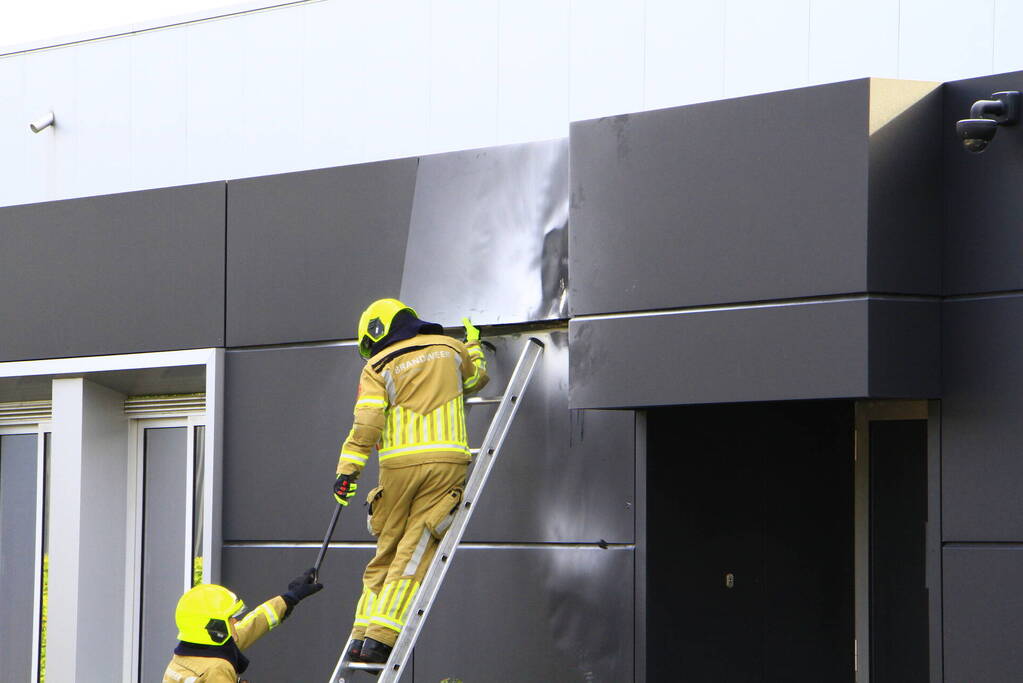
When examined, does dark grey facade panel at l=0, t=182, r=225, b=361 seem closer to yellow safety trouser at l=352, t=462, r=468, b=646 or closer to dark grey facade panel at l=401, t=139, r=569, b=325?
dark grey facade panel at l=401, t=139, r=569, b=325

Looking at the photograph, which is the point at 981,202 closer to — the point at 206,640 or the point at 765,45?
the point at 765,45

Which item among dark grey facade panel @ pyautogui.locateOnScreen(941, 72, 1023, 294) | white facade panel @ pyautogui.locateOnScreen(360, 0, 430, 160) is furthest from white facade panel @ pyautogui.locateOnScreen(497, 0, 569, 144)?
dark grey facade panel @ pyautogui.locateOnScreen(941, 72, 1023, 294)

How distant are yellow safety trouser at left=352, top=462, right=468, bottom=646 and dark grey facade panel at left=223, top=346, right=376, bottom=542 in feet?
3.53

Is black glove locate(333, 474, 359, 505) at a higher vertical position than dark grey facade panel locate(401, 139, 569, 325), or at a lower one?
lower

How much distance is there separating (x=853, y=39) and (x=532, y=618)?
12.8 ft

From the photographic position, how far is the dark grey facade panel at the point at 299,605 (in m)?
10.2

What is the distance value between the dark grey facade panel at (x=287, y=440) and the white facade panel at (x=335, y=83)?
1624 mm

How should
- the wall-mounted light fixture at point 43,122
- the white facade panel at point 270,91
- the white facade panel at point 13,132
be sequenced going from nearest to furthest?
the white facade panel at point 270,91, the wall-mounted light fixture at point 43,122, the white facade panel at point 13,132

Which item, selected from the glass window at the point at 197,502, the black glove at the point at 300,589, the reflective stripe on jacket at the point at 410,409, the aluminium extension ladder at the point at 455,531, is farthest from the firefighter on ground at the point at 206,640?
the glass window at the point at 197,502

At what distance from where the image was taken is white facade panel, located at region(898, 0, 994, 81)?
8938mm

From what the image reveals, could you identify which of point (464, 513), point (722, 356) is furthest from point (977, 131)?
point (464, 513)

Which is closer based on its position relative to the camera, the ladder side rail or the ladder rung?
the ladder side rail

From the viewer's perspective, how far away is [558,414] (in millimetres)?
9297

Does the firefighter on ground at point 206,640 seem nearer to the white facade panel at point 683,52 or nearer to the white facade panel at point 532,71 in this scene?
the white facade panel at point 532,71
